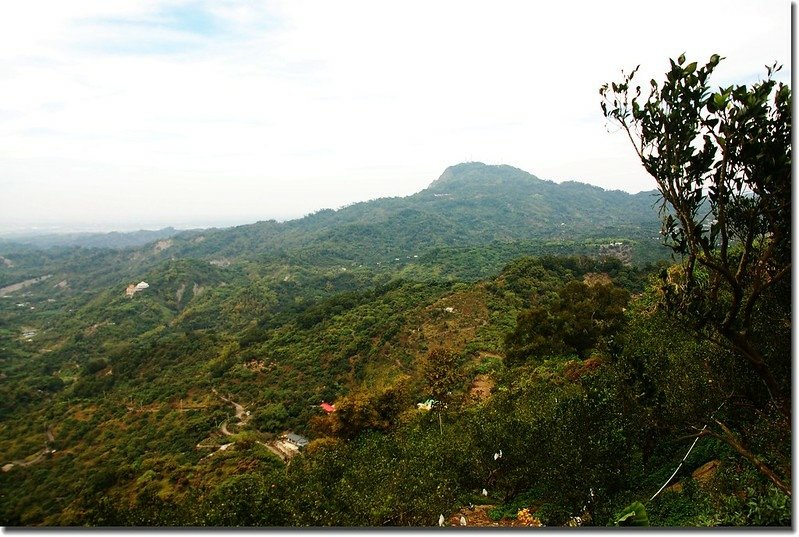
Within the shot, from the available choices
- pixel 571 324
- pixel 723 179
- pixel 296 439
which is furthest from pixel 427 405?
pixel 723 179

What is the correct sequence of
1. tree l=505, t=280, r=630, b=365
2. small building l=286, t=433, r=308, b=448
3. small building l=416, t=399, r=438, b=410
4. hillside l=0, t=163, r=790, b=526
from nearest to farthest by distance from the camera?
hillside l=0, t=163, r=790, b=526 → small building l=416, t=399, r=438, b=410 → tree l=505, t=280, r=630, b=365 → small building l=286, t=433, r=308, b=448

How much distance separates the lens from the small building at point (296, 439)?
24.7m

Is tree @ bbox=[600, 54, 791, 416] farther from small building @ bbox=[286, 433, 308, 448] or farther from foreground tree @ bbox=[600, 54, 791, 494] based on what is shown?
small building @ bbox=[286, 433, 308, 448]

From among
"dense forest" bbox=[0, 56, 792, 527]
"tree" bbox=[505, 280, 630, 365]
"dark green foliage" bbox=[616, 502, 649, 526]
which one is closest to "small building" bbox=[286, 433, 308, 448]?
"dense forest" bbox=[0, 56, 792, 527]

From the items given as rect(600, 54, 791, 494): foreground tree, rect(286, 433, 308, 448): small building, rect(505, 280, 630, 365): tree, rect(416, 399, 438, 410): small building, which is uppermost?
rect(600, 54, 791, 494): foreground tree

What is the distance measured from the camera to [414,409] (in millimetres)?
19625

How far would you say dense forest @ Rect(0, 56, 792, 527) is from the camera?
16.5 ft

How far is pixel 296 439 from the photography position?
25.4 m

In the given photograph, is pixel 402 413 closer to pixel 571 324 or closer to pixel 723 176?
pixel 571 324

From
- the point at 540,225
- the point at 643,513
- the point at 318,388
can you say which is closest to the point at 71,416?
the point at 318,388

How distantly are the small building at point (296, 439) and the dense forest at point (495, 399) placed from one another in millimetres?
227

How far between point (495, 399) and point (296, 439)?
14.2m

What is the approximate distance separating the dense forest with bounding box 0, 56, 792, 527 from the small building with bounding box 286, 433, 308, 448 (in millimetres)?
227

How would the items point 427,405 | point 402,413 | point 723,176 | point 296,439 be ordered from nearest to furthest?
point 723,176
point 402,413
point 427,405
point 296,439
